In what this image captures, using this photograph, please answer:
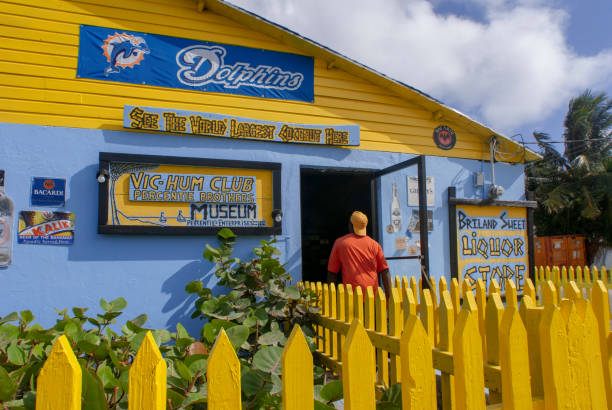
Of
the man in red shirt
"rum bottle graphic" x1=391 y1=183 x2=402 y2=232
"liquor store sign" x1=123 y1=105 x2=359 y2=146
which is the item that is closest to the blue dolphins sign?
"liquor store sign" x1=123 y1=105 x2=359 y2=146

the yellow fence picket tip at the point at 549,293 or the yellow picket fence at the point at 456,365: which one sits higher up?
the yellow fence picket tip at the point at 549,293

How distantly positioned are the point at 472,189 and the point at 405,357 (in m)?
6.23

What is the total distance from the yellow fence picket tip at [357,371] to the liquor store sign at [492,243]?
5.84m

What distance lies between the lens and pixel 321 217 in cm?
1058

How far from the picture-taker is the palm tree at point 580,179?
1902 centimetres

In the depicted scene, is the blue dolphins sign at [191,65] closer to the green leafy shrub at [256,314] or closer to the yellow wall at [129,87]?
the yellow wall at [129,87]

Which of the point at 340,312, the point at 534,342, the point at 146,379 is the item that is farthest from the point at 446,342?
the point at 146,379

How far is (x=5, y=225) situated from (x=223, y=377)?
15.5 feet

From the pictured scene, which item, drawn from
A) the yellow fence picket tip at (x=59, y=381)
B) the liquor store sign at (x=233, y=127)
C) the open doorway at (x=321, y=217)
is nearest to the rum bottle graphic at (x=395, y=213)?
the liquor store sign at (x=233, y=127)

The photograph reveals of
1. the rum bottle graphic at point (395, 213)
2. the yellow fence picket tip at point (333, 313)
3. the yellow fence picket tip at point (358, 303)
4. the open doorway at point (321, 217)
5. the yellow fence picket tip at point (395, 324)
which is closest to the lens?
Answer: the yellow fence picket tip at point (395, 324)

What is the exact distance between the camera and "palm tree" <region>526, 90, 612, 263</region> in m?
19.0

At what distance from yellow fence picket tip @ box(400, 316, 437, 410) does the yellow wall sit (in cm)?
486

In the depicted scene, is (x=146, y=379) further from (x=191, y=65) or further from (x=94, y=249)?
(x=191, y=65)

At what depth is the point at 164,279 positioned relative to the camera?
17.4 ft
